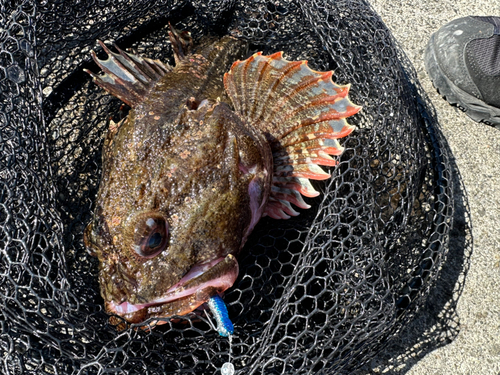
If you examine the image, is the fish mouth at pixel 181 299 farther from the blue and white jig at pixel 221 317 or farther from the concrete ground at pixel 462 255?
the concrete ground at pixel 462 255

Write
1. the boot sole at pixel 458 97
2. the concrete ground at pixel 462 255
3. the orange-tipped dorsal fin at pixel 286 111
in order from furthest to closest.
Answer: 1. the boot sole at pixel 458 97
2. the concrete ground at pixel 462 255
3. the orange-tipped dorsal fin at pixel 286 111

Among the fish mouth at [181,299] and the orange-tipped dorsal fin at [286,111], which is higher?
the orange-tipped dorsal fin at [286,111]

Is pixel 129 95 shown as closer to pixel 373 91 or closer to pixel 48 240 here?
pixel 48 240

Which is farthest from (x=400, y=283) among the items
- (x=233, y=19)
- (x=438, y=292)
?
(x=233, y=19)


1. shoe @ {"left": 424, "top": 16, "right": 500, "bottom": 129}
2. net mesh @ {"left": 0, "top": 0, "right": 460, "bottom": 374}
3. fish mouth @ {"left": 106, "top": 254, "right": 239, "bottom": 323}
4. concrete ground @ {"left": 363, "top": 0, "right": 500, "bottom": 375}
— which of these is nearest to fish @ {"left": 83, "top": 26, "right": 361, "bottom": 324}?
fish mouth @ {"left": 106, "top": 254, "right": 239, "bottom": 323}

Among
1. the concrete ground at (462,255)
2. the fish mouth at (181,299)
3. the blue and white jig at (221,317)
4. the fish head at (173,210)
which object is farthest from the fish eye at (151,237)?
the concrete ground at (462,255)
